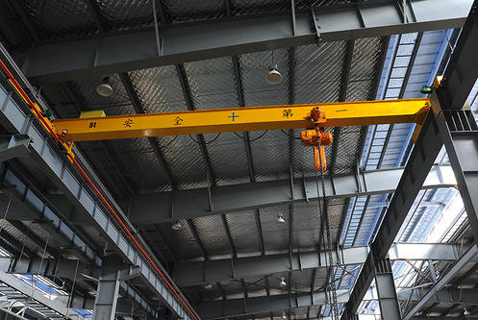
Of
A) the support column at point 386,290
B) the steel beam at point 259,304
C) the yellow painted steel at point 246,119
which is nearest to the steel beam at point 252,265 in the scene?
the support column at point 386,290

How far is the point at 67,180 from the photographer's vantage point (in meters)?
10.9

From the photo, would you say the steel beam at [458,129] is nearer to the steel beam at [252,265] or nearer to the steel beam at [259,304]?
the steel beam at [252,265]

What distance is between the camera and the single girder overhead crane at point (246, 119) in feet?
34.8

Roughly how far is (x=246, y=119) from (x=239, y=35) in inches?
83.6

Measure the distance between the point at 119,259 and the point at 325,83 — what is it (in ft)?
31.0

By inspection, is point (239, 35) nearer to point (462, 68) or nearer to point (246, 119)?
point (246, 119)

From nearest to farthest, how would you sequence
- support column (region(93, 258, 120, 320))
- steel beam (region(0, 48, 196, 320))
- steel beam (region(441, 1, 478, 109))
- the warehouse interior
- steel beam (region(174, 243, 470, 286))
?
steel beam (region(441, 1, 478, 109)) → steel beam (region(0, 48, 196, 320)) → the warehouse interior → support column (region(93, 258, 120, 320)) → steel beam (region(174, 243, 470, 286))

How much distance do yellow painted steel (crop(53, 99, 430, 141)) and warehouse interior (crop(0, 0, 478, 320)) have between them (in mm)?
38

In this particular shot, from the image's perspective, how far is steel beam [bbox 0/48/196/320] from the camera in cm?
887

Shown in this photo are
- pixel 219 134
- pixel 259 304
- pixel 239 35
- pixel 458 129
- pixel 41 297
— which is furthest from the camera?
pixel 259 304

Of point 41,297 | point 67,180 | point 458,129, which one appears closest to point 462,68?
point 458,129

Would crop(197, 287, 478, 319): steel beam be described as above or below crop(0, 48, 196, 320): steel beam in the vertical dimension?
above

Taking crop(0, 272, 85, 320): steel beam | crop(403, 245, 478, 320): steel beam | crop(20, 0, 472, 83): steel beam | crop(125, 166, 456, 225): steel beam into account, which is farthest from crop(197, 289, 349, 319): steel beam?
crop(20, 0, 472, 83): steel beam

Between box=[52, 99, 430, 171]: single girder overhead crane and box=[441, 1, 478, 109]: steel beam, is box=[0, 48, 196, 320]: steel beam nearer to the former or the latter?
box=[52, 99, 430, 171]: single girder overhead crane
